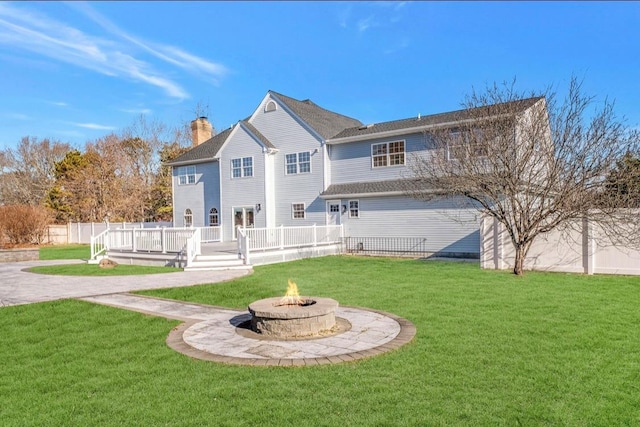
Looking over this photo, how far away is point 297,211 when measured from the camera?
23312mm

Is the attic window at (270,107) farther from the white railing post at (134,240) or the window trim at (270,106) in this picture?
the white railing post at (134,240)

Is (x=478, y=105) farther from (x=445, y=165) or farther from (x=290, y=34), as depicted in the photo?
(x=290, y=34)

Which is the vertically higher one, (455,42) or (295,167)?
(455,42)

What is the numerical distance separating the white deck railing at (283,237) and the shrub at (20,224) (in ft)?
63.4

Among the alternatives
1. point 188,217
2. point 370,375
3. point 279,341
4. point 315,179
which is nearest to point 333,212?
point 315,179

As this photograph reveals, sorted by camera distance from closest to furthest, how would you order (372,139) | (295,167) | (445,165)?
1. (445,165)
2. (372,139)
3. (295,167)

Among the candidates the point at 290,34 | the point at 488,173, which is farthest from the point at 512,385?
the point at 290,34

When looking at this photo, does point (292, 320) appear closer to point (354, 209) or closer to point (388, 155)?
point (354, 209)

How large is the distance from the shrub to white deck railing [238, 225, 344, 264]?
1932 cm

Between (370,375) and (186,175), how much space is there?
82.7ft

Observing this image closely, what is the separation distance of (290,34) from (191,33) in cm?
278

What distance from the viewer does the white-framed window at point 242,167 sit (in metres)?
24.1

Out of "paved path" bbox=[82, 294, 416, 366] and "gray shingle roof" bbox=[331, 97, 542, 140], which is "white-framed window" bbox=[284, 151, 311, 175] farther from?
"paved path" bbox=[82, 294, 416, 366]

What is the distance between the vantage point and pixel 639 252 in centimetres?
1145
